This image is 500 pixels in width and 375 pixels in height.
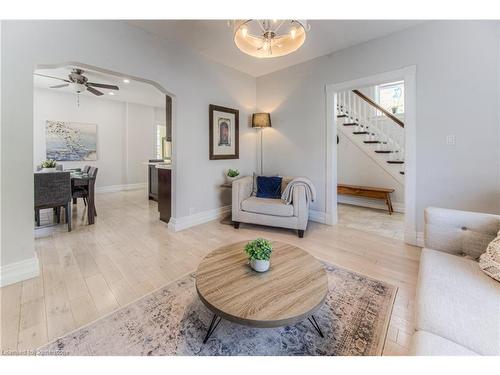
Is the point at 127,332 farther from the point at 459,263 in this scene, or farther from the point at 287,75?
the point at 287,75

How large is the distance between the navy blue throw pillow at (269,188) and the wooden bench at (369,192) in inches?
79.4

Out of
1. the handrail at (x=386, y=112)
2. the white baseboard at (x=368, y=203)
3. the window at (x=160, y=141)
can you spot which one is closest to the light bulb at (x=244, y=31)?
the handrail at (x=386, y=112)

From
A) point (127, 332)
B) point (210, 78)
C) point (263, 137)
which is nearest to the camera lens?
point (127, 332)

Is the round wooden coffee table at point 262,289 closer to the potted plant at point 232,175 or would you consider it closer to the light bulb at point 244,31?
the light bulb at point 244,31

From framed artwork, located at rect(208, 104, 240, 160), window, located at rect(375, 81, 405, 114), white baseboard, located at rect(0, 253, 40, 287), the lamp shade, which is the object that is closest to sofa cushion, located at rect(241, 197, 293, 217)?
framed artwork, located at rect(208, 104, 240, 160)

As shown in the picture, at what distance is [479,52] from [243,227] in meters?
3.40

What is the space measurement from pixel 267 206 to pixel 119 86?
4541 millimetres

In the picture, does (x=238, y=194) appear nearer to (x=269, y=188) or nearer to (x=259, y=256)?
(x=269, y=188)

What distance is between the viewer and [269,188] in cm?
349

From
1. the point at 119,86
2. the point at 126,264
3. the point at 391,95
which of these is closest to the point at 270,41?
the point at 126,264

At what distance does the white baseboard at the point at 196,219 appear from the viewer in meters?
3.27

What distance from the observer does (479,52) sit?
2252 mm
